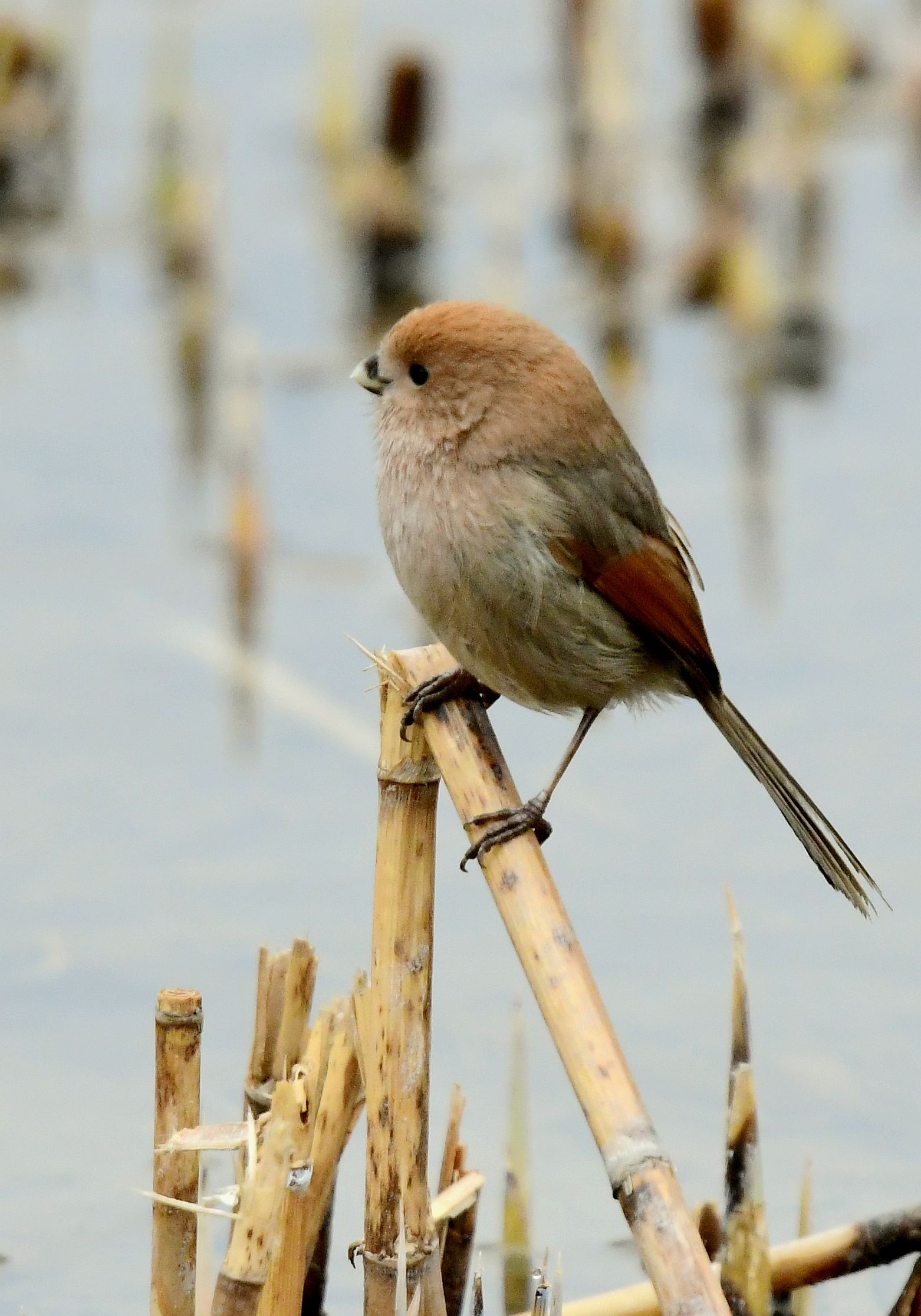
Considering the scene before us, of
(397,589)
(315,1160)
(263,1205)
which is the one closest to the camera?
(263,1205)

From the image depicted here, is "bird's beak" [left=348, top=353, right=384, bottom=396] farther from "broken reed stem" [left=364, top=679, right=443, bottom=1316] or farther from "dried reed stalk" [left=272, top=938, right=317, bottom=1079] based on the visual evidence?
"dried reed stalk" [left=272, top=938, right=317, bottom=1079]

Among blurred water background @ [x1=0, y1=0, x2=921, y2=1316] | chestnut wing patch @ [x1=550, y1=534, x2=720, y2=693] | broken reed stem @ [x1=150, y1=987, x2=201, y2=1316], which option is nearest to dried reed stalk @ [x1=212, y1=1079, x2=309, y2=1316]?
broken reed stem @ [x1=150, y1=987, x2=201, y2=1316]

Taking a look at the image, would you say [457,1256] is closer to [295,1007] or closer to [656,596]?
[295,1007]

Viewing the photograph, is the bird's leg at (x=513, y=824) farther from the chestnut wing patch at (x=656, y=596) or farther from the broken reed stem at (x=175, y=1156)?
the broken reed stem at (x=175, y=1156)

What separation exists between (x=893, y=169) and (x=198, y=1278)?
8171mm

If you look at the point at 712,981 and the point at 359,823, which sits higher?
the point at 359,823

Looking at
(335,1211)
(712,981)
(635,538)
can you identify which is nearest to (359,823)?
(712,981)

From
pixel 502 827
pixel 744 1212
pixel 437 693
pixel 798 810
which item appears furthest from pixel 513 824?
pixel 798 810

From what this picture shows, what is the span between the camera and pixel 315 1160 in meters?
3.81

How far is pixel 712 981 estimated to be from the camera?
582cm

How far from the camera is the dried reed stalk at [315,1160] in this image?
3418 millimetres

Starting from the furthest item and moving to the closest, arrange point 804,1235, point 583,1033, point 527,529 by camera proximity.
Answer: point 527,529, point 804,1235, point 583,1033

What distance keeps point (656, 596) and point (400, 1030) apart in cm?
122

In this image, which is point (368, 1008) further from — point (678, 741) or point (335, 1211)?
point (678, 741)
